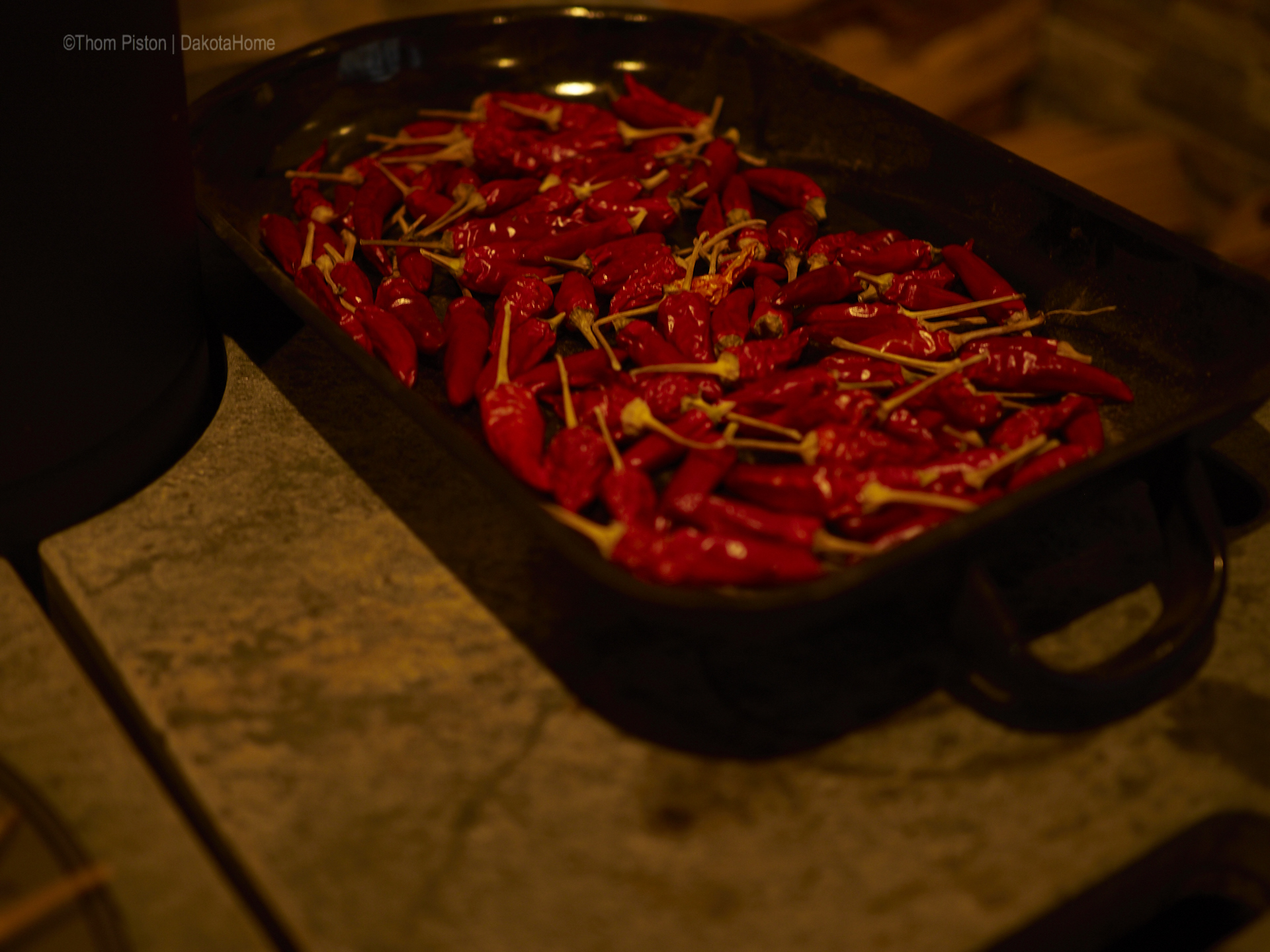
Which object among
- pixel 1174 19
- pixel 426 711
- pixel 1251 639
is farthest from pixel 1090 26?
pixel 426 711

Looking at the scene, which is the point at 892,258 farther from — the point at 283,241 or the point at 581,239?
the point at 283,241

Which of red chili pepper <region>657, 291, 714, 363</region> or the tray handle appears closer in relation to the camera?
the tray handle

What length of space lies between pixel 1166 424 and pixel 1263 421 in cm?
40

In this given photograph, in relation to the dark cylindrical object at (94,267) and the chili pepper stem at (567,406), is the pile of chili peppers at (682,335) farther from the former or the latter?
the dark cylindrical object at (94,267)

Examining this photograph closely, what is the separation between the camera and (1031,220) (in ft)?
3.84

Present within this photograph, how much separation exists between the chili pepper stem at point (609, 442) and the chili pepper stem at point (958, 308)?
0.37 metres

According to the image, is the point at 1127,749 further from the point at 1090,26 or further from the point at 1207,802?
the point at 1090,26

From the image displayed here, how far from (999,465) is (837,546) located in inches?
7.3

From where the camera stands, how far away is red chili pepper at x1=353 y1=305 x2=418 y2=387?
109 centimetres

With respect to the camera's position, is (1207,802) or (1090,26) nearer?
(1207,802)

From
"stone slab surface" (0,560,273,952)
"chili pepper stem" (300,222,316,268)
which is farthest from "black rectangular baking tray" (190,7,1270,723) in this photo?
"stone slab surface" (0,560,273,952)

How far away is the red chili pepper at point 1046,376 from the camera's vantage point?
1.04m

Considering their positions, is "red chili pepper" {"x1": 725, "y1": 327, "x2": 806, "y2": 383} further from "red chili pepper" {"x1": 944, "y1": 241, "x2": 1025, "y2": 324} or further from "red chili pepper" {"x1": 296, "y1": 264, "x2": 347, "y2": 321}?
"red chili pepper" {"x1": 296, "y1": 264, "x2": 347, "y2": 321}

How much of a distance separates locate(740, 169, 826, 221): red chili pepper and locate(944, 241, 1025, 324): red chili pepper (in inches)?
7.2
